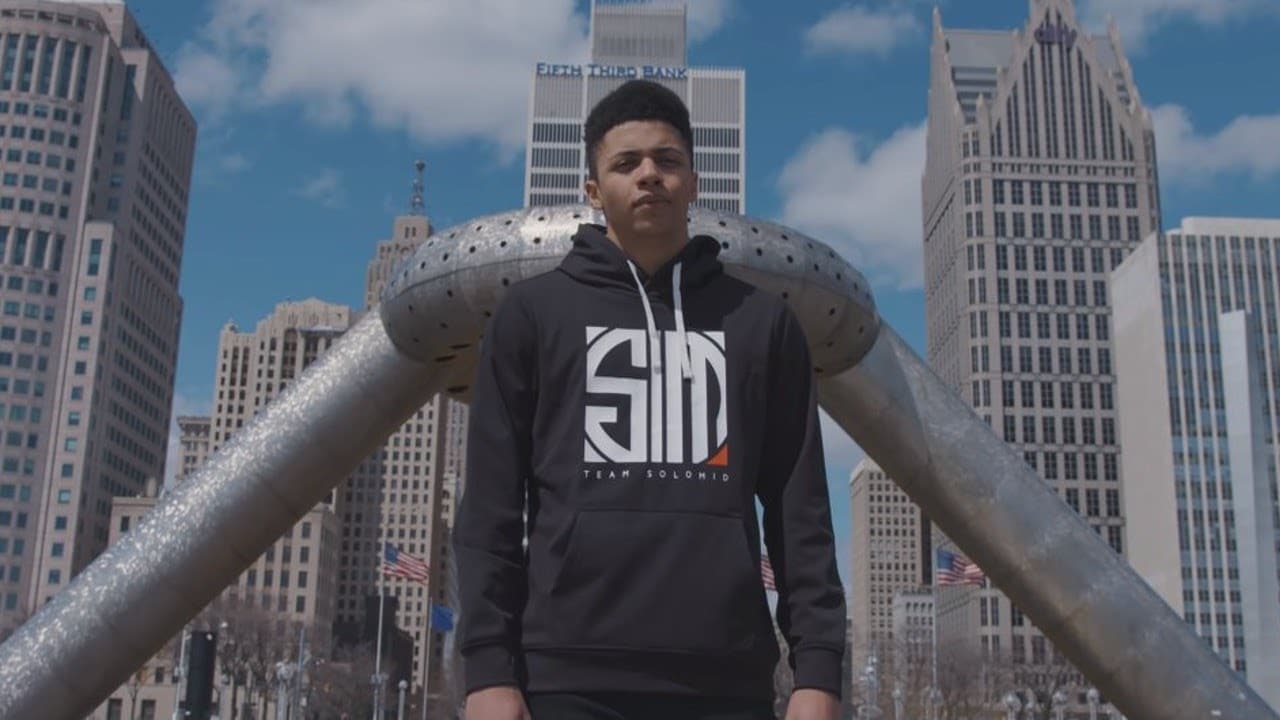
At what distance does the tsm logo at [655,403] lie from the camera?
11.5ft

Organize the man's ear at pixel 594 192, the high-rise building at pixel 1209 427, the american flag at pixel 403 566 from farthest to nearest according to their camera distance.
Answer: the high-rise building at pixel 1209 427 → the american flag at pixel 403 566 → the man's ear at pixel 594 192

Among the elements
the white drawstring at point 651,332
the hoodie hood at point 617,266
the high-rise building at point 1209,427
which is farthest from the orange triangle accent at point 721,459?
the high-rise building at point 1209,427

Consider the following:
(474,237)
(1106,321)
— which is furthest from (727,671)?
(1106,321)

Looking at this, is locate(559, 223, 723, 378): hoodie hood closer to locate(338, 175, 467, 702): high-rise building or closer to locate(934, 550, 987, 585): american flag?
locate(934, 550, 987, 585): american flag

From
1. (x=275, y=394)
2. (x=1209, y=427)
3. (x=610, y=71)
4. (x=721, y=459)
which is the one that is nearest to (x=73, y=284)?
(x=275, y=394)

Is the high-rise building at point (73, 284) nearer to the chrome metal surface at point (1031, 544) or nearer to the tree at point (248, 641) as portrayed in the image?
the tree at point (248, 641)

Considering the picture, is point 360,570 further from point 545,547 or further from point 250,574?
point 545,547

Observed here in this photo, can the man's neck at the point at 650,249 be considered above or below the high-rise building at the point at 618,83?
below

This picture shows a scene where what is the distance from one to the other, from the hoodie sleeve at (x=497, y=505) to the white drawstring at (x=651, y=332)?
1.09 ft

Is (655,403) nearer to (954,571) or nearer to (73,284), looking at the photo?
(954,571)

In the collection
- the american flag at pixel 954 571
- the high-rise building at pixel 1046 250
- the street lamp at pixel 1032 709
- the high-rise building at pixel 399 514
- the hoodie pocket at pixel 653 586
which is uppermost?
the high-rise building at pixel 1046 250

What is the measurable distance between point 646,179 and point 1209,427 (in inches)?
4237

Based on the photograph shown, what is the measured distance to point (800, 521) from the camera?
3.61 metres

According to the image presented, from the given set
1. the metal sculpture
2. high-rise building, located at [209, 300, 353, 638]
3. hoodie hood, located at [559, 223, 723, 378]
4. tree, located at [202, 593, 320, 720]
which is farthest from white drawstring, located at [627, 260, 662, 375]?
high-rise building, located at [209, 300, 353, 638]
